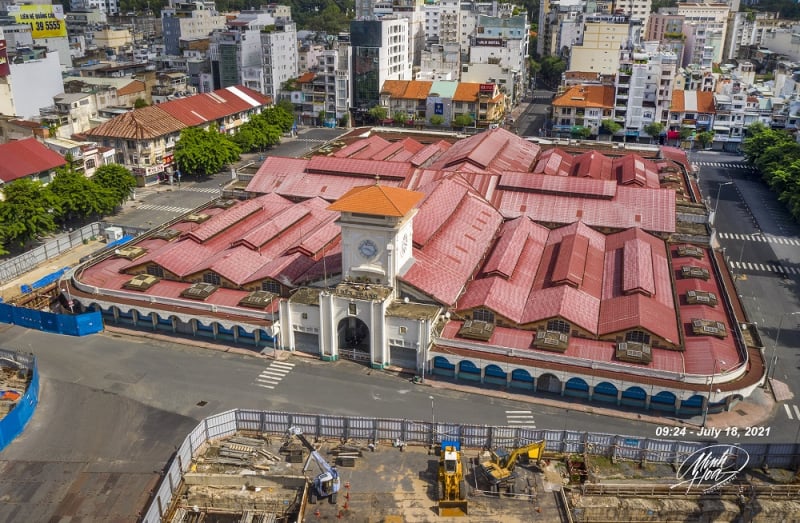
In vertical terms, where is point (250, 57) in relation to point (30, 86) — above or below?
above

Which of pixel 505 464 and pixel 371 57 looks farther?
pixel 371 57

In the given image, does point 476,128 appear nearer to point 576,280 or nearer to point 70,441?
point 576,280

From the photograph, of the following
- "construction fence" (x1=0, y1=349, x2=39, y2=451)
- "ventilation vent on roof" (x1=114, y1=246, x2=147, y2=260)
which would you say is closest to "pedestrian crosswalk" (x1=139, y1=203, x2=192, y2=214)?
"ventilation vent on roof" (x1=114, y1=246, x2=147, y2=260)

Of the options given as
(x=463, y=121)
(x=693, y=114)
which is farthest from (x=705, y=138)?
(x=463, y=121)

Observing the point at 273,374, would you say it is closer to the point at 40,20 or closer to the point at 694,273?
the point at 694,273

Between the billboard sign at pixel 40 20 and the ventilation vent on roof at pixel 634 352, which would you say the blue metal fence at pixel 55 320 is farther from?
the billboard sign at pixel 40 20

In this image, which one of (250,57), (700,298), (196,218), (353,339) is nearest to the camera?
(353,339)
